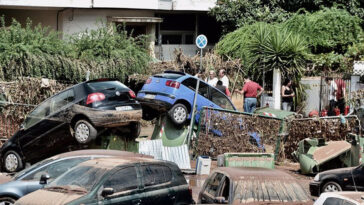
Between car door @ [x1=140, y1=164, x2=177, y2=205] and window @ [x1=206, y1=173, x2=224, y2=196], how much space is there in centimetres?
61

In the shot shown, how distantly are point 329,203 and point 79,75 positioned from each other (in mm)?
14237

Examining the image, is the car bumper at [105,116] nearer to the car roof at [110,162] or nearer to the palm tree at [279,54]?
the car roof at [110,162]

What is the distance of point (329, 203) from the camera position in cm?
1070

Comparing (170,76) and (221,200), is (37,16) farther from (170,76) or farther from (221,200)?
(221,200)

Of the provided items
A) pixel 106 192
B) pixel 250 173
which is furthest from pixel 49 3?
pixel 106 192

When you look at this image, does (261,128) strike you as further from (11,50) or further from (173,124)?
(11,50)

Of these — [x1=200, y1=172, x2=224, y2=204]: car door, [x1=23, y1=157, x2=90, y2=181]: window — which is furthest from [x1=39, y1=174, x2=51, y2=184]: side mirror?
[x1=200, y1=172, x2=224, y2=204]: car door

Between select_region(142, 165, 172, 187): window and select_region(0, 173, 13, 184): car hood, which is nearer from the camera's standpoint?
select_region(142, 165, 172, 187): window

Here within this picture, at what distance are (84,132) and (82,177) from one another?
562cm

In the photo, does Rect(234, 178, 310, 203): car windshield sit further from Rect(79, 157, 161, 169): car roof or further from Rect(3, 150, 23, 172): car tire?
Rect(3, 150, 23, 172): car tire

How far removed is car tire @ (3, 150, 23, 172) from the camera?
1792cm

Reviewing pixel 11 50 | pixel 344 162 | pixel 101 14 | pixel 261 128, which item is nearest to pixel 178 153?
pixel 261 128

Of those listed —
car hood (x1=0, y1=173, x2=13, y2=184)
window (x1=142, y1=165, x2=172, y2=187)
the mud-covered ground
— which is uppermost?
window (x1=142, y1=165, x2=172, y2=187)

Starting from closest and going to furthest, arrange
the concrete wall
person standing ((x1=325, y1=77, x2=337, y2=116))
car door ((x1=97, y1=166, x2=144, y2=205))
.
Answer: car door ((x1=97, y1=166, x2=144, y2=205)) < person standing ((x1=325, y1=77, x2=337, y2=116)) < the concrete wall
